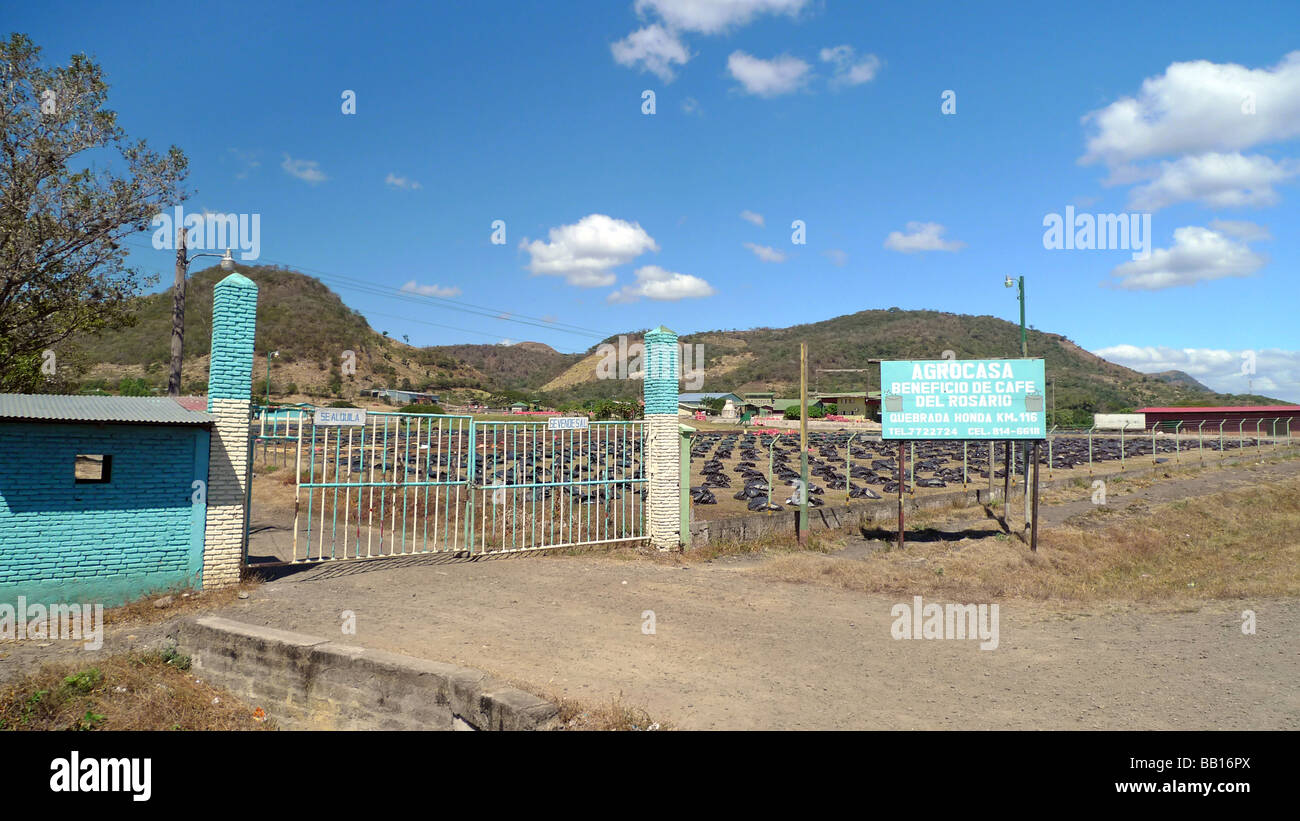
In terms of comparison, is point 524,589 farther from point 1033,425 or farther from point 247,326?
point 1033,425

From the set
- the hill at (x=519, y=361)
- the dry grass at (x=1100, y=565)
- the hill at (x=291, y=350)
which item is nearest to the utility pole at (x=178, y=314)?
the dry grass at (x=1100, y=565)

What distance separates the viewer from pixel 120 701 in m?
6.01

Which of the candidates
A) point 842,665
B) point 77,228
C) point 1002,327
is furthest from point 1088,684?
point 1002,327

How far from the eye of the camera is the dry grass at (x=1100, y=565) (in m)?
9.98

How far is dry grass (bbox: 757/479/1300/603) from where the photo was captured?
32.7ft

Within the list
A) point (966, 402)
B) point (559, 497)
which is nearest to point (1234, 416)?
point (966, 402)

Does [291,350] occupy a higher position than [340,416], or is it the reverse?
[291,350]

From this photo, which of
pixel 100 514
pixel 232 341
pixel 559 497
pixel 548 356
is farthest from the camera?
pixel 548 356

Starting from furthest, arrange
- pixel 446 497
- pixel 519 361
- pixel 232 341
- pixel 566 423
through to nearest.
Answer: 1. pixel 519 361
2. pixel 566 423
3. pixel 446 497
4. pixel 232 341

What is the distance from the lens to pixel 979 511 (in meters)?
18.8

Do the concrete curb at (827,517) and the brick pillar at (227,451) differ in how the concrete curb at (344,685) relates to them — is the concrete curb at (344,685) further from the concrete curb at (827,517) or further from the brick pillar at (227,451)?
the concrete curb at (827,517)

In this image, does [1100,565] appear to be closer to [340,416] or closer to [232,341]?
[340,416]

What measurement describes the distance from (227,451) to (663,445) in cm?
675
